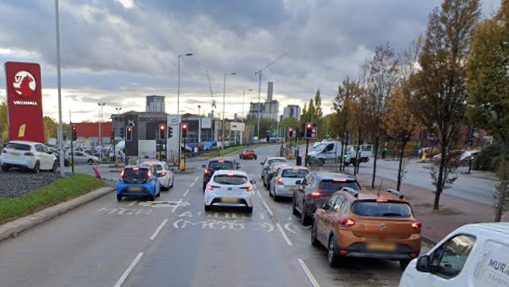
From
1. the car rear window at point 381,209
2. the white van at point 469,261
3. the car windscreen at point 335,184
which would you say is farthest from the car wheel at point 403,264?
the car windscreen at point 335,184

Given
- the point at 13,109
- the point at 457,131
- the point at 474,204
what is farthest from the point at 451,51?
the point at 13,109

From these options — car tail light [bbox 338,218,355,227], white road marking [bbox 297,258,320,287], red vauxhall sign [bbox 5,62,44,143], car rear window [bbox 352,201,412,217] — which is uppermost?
red vauxhall sign [bbox 5,62,44,143]

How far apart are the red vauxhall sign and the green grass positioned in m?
6.62

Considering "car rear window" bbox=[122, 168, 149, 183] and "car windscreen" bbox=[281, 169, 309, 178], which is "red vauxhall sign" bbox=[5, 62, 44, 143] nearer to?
"car rear window" bbox=[122, 168, 149, 183]

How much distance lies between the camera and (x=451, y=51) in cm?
1327

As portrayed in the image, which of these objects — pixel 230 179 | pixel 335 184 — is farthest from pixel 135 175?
pixel 335 184

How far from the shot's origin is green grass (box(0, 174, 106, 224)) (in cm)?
1111

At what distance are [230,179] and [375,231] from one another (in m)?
7.30

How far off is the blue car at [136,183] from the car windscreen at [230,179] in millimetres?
3705

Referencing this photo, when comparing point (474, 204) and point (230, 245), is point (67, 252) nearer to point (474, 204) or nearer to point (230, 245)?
point (230, 245)

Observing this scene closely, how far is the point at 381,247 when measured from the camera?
726 centimetres

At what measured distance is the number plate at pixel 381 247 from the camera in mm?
7254

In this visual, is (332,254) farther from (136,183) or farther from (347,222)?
(136,183)

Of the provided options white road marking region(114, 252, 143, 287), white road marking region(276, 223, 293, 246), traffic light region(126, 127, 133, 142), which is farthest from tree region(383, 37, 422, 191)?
traffic light region(126, 127, 133, 142)
